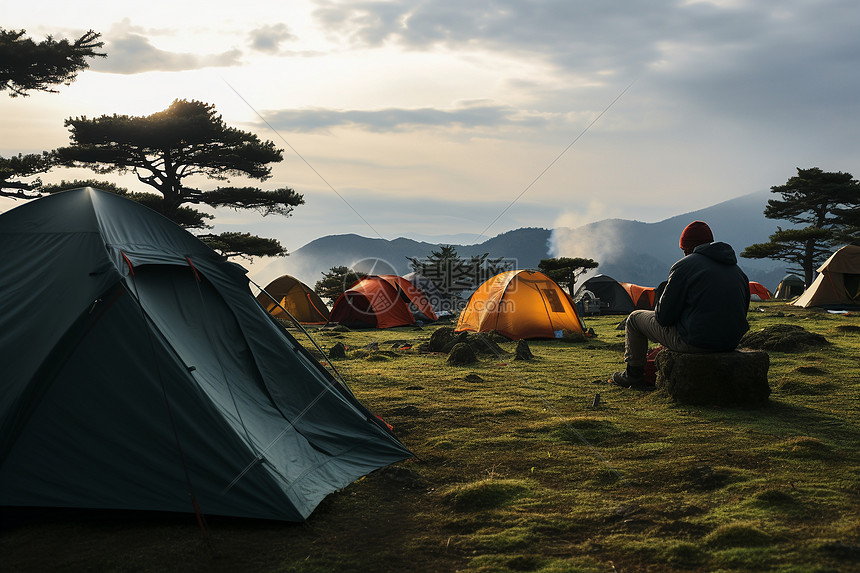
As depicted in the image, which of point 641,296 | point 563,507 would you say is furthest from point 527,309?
point 641,296

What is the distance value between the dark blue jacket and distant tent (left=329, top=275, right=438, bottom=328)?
17.0 m

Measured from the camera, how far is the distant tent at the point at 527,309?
17.0 m

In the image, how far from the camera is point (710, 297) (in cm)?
747

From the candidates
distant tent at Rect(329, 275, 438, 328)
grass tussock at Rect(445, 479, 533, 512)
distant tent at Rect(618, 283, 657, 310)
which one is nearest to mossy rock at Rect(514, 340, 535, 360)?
grass tussock at Rect(445, 479, 533, 512)

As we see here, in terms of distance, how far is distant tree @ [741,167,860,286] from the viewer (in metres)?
38.5

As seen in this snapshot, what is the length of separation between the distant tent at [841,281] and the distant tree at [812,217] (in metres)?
12.5

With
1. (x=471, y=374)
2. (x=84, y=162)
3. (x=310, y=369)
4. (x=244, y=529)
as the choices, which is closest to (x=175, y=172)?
(x=84, y=162)

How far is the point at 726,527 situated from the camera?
403 cm

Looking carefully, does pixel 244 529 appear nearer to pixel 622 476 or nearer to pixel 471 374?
pixel 622 476

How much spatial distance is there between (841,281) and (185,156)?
90.5ft

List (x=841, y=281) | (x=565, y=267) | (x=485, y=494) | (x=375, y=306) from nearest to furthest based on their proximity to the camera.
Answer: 1. (x=485, y=494)
2. (x=375, y=306)
3. (x=841, y=281)
4. (x=565, y=267)

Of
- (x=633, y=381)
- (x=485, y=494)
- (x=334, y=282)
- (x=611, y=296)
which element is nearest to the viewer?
(x=485, y=494)

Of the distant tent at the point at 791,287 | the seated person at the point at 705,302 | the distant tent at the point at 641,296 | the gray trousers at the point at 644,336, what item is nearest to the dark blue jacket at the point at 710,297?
the seated person at the point at 705,302

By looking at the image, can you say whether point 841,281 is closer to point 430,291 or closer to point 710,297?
point 430,291
